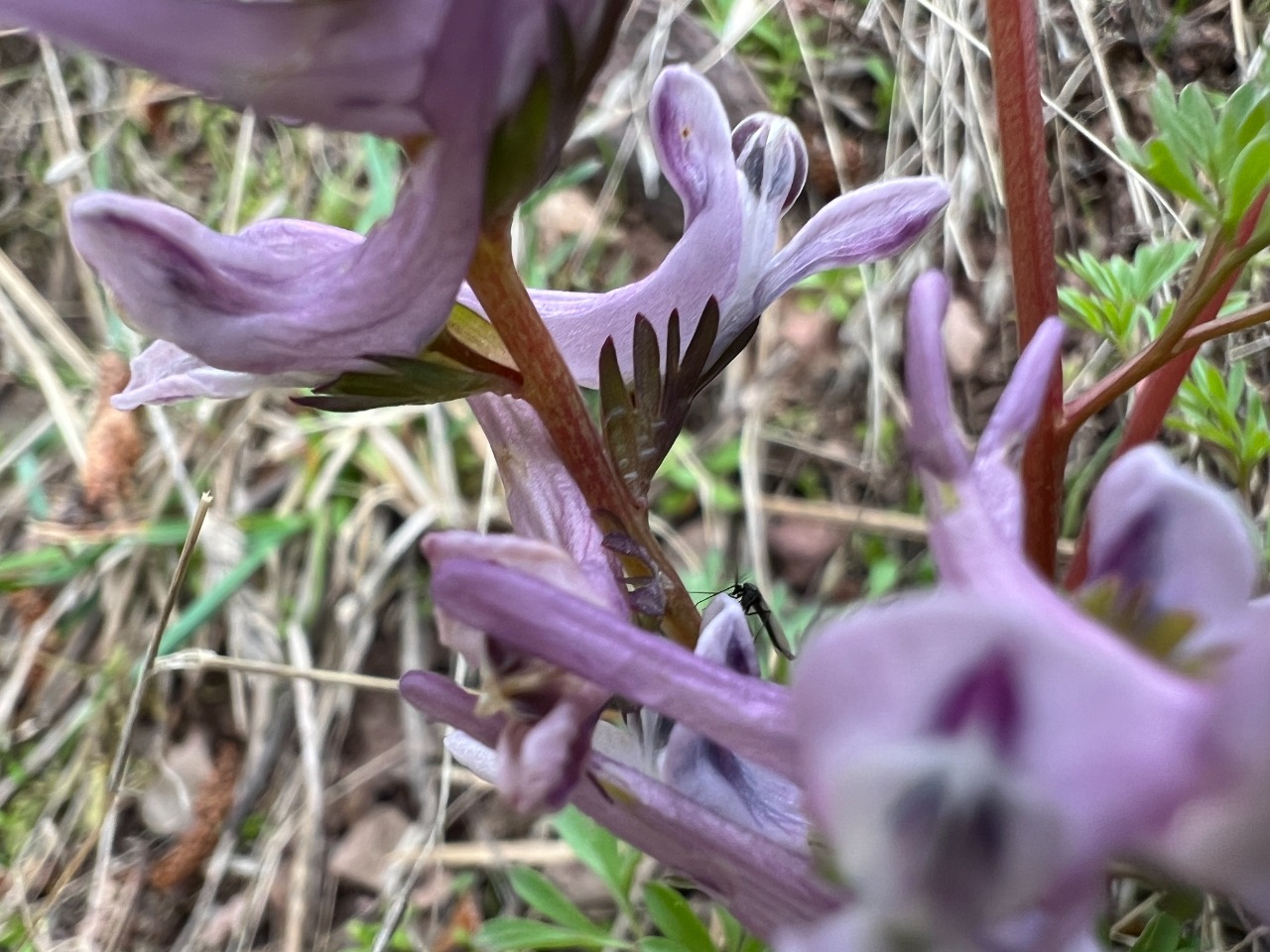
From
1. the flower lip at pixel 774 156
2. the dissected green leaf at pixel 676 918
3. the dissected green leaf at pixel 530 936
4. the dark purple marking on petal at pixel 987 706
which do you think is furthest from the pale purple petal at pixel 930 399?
the dissected green leaf at pixel 530 936

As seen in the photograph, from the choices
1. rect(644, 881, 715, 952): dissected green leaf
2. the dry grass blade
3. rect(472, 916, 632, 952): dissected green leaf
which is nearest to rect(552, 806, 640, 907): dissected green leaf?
rect(472, 916, 632, 952): dissected green leaf

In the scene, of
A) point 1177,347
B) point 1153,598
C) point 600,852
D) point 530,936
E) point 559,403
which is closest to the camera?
point 1153,598

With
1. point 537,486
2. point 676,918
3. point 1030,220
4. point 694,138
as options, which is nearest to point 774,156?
point 694,138

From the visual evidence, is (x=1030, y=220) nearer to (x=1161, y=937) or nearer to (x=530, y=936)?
(x=1161, y=937)

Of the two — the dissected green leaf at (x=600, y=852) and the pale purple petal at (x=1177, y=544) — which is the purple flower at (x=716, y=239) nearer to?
the pale purple petal at (x=1177, y=544)

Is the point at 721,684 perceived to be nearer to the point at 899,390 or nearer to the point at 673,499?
the point at 673,499

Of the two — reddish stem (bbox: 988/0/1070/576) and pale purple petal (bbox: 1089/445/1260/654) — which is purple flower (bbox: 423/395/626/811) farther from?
reddish stem (bbox: 988/0/1070/576)

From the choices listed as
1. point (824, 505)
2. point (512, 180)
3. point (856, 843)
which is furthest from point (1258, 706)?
point (824, 505)
